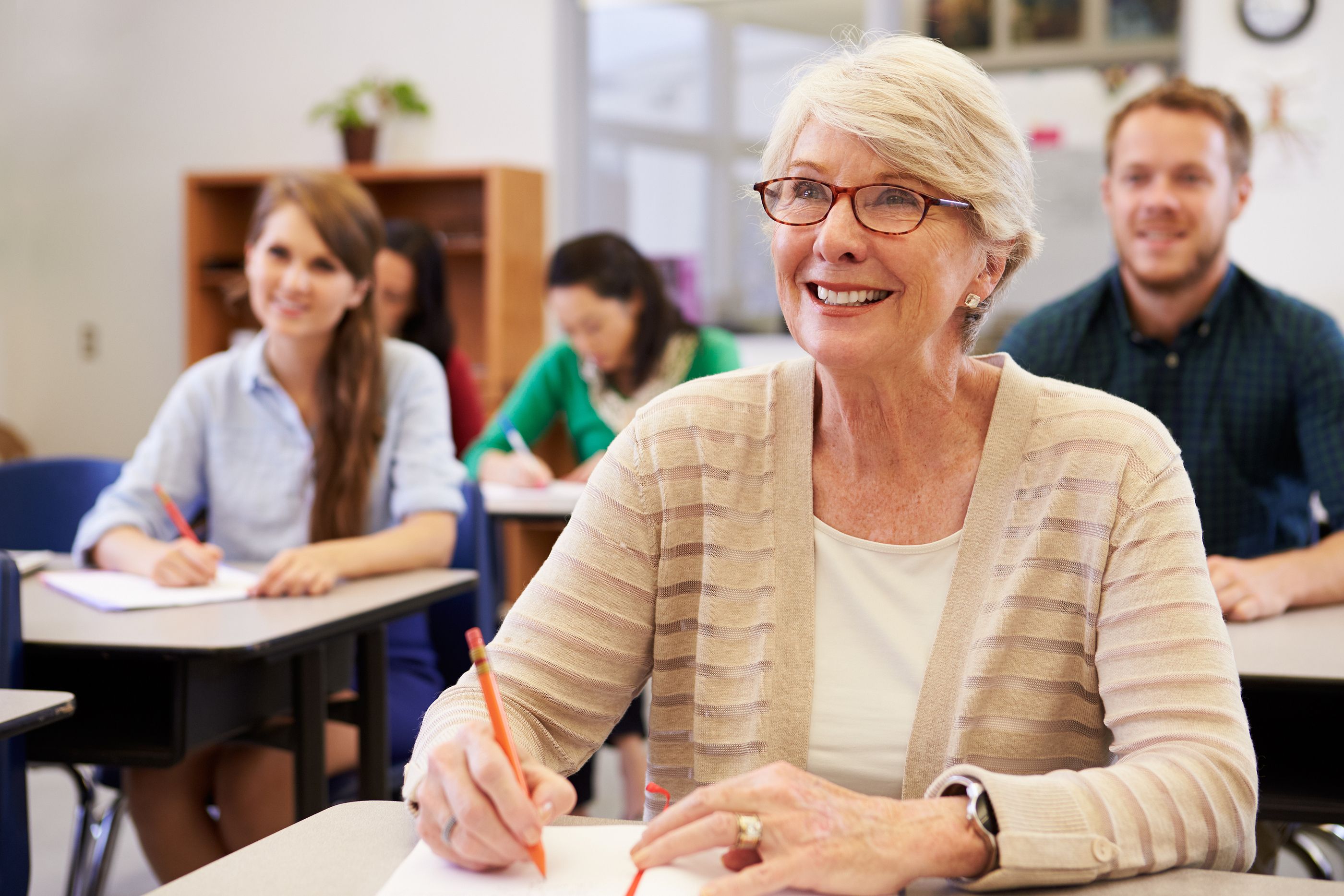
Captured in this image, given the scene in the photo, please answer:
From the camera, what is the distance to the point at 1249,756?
1031 millimetres

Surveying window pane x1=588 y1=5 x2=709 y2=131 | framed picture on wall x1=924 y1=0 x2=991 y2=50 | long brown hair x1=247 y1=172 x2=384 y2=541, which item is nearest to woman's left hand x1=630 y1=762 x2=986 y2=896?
long brown hair x1=247 y1=172 x2=384 y2=541

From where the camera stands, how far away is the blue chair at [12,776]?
1629mm

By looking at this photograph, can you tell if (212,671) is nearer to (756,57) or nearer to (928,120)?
(928,120)

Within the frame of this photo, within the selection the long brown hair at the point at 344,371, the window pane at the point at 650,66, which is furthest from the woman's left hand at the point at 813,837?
→ the window pane at the point at 650,66

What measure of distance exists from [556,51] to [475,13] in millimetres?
423

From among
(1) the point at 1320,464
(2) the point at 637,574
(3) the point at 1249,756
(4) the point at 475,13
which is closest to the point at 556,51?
(4) the point at 475,13

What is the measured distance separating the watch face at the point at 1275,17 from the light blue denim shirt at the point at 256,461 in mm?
3302

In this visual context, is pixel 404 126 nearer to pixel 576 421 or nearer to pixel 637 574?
pixel 576 421

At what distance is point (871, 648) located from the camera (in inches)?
48.6

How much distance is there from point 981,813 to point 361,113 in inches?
206

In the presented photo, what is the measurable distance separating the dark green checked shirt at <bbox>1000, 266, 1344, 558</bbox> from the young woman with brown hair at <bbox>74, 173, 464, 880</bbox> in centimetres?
119

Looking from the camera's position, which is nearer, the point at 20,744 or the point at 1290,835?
the point at 20,744

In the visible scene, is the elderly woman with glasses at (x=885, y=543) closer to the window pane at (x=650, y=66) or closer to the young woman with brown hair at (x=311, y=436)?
the young woman with brown hair at (x=311, y=436)

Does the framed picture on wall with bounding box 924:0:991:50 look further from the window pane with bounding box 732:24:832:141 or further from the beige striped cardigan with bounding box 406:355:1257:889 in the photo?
the beige striped cardigan with bounding box 406:355:1257:889
